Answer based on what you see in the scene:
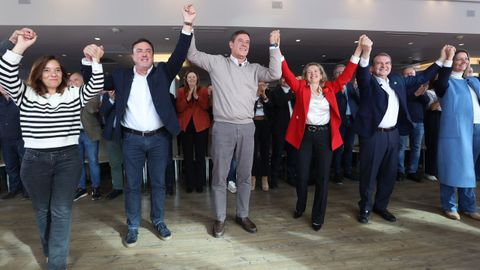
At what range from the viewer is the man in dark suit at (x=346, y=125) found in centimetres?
395

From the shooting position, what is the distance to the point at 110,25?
5.70 meters

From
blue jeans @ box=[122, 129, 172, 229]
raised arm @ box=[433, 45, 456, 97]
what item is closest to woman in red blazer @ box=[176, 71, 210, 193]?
blue jeans @ box=[122, 129, 172, 229]

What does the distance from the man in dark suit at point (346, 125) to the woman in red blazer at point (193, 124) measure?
1.73 metres

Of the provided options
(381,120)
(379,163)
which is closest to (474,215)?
(379,163)

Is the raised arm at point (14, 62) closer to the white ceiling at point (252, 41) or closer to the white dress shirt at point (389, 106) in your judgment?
the white dress shirt at point (389, 106)

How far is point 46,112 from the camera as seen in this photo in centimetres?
184

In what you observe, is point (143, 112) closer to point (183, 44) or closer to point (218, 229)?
point (183, 44)

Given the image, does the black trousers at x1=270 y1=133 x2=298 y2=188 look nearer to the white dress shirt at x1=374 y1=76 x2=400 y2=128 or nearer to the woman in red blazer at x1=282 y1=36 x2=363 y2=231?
the woman in red blazer at x1=282 y1=36 x2=363 y2=231

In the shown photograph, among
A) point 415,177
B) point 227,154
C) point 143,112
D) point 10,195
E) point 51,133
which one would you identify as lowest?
point 10,195

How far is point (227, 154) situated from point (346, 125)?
2.27 meters

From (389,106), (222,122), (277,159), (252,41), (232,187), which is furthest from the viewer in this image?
(252,41)

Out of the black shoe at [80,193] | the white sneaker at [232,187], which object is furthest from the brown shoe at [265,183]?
the black shoe at [80,193]

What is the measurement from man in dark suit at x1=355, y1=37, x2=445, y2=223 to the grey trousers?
1.06 m

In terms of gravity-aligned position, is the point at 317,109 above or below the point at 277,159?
above
